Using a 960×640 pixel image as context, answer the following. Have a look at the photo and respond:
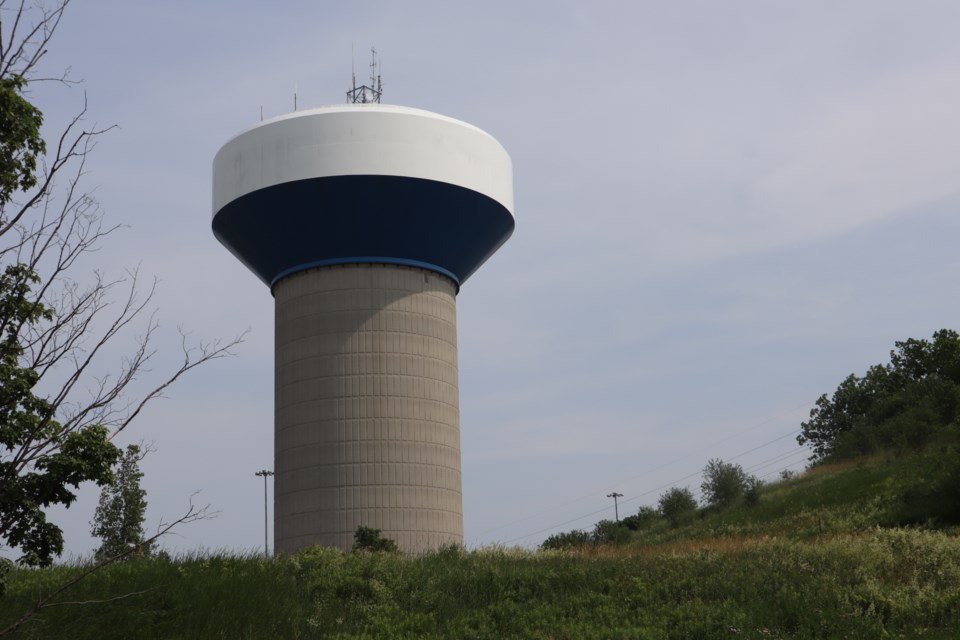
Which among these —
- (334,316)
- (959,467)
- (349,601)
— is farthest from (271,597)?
(959,467)

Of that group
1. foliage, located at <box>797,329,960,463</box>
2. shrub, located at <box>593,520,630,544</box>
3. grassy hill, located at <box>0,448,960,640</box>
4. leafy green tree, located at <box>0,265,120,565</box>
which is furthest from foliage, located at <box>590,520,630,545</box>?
leafy green tree, located at <box>0,265,120,565</box>

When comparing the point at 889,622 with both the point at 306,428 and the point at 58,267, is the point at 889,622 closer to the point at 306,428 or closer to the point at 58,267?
the point at 58,267

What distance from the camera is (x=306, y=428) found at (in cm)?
4216

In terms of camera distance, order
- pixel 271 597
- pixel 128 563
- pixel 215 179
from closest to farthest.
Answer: pixel 271 597, pixel 128 563, pixel 215 179

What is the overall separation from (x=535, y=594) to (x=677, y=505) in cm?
3344

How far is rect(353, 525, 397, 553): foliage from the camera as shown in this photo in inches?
1489

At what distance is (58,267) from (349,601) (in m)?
13.4

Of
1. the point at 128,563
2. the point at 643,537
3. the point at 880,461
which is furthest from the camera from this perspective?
the point at 643,537

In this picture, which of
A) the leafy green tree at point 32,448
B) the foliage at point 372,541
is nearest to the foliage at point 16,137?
the leafy green tree at point 32,448

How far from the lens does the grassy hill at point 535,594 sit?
22000 millimetres

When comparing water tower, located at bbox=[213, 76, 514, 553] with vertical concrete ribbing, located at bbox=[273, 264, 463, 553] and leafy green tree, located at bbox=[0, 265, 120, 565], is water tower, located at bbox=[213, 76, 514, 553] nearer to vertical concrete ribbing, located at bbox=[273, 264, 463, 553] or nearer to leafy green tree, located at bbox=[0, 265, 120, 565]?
vertical concrete ribbing, located at bbox=[273, 264, 463, 553]

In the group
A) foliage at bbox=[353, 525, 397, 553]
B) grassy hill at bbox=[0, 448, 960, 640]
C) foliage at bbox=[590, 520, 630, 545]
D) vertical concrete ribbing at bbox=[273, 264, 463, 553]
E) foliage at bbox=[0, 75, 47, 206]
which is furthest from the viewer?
foliage at bbox=[590, 520, 630, 545]

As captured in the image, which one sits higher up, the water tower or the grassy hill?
the water tower

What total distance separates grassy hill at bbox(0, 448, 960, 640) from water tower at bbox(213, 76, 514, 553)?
410 inches
